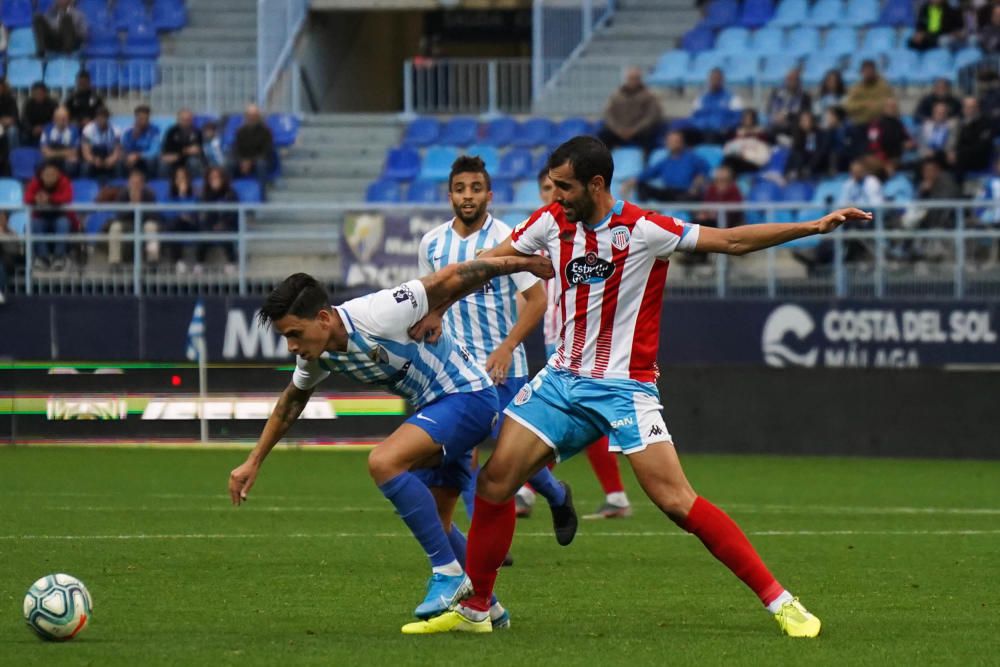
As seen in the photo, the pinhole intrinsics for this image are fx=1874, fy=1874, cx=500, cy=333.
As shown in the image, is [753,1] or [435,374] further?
[753,1]

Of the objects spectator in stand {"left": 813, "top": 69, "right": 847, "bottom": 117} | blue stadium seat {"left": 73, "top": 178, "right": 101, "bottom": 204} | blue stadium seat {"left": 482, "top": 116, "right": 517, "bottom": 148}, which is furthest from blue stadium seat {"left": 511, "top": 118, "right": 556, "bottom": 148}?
blue stadium seat {"left": 73, "top": 178, "right": 101, "bottom": 204}

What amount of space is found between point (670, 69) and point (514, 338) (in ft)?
53.3

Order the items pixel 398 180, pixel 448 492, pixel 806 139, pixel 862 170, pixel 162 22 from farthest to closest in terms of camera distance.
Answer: pixel 162 22, pixel 398 180, pixel 806 139, pixel 862 170, pixel 448 492

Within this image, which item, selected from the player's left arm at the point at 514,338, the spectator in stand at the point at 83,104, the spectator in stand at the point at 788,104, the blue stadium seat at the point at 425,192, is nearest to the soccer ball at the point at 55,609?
the player's left arm at the point at 514,338

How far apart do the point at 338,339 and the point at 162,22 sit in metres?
22.1

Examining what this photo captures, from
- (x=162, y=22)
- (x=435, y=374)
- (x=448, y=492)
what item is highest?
(x=162, y=22)

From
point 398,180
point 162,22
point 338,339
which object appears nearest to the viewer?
point 338,339

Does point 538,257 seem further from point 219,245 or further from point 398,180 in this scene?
point 398,180

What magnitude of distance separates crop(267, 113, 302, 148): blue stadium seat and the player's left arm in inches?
649

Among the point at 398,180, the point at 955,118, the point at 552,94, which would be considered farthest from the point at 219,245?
the point at 955,118

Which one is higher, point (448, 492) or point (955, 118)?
point (955, 118)

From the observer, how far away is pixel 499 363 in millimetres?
10008

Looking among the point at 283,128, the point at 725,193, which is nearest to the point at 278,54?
the point at 283,128

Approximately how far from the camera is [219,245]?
70.7 feet
